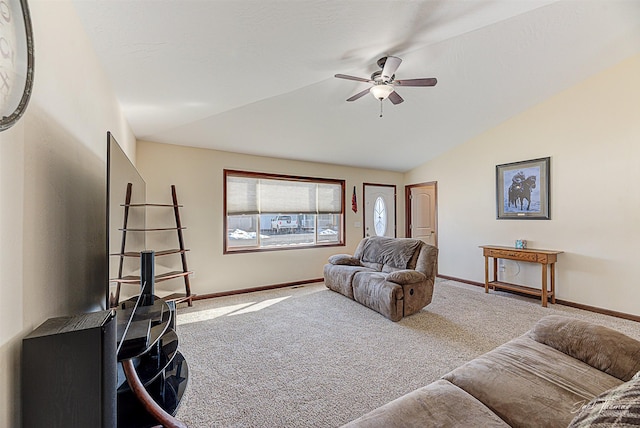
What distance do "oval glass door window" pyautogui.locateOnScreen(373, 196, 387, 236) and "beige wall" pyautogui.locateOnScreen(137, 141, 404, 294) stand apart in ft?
6.36

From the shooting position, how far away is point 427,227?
6.37 metres

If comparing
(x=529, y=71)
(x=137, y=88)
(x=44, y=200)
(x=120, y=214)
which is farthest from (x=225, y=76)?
(x=529, y=71)

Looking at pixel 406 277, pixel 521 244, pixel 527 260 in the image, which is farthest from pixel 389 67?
pixel 521 244

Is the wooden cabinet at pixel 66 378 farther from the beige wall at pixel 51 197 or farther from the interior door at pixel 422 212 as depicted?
the interior door at pixel 422 212

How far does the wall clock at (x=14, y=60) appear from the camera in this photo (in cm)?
80

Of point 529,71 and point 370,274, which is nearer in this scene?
point 529,71

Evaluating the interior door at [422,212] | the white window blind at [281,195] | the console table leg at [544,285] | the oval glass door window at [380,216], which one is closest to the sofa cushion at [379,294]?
the white window blind at [281,195]

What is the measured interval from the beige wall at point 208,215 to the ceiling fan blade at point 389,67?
9.18 feet

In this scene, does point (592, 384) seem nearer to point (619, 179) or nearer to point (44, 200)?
point (44, 200)

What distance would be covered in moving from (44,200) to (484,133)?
19.2 ft

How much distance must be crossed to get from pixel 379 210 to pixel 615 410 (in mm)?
5865

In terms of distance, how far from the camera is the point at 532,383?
1.36 metres

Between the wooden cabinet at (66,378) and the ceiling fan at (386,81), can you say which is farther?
the ceiling fan at (386,81)

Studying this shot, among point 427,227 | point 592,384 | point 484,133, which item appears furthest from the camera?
point 427,227
